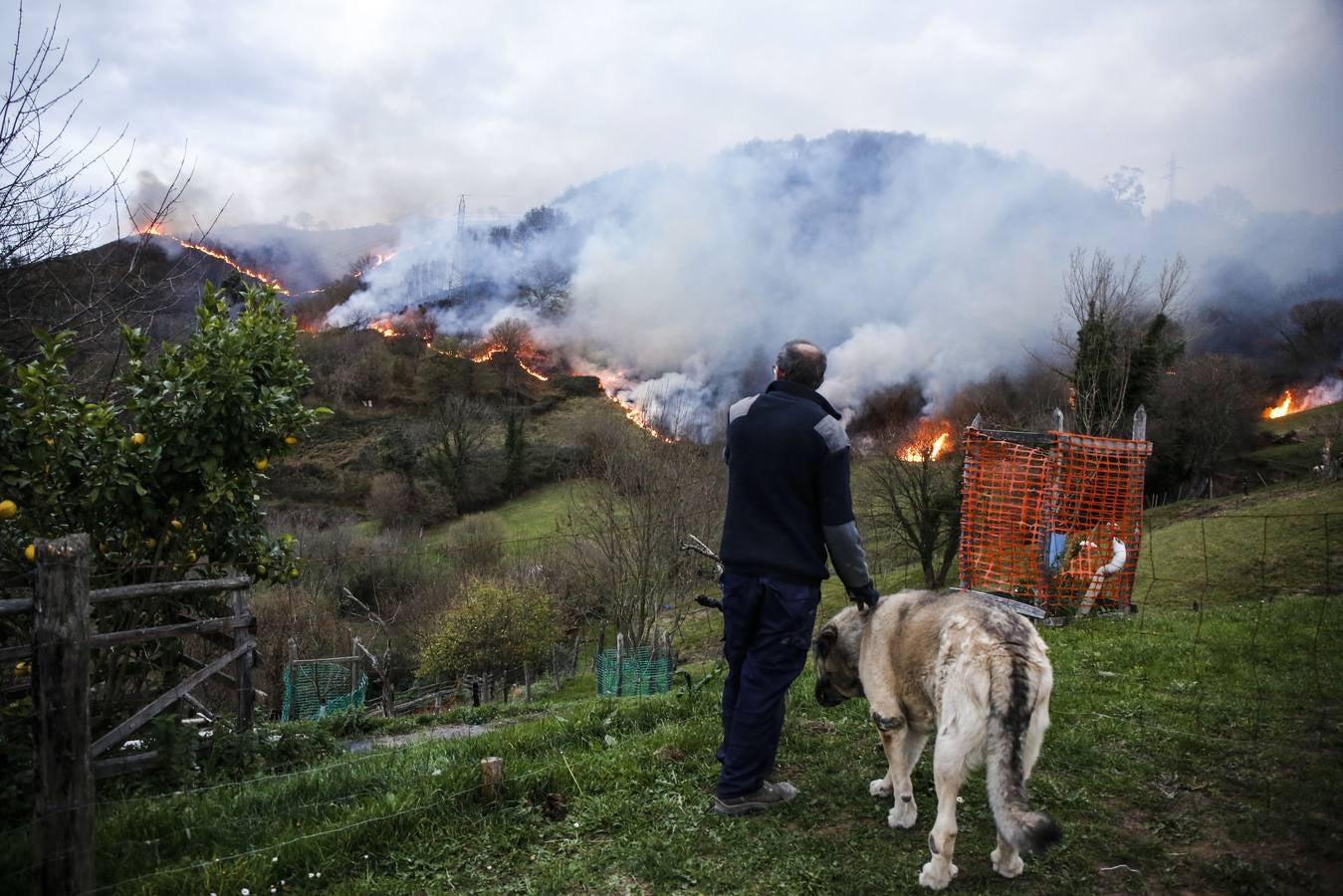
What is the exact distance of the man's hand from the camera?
4.61 metres

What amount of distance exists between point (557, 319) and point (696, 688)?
10227cm

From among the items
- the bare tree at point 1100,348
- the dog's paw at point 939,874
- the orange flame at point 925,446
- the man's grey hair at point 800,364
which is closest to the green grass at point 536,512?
the orange flame at point 925,446

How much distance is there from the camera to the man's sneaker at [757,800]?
4.69m

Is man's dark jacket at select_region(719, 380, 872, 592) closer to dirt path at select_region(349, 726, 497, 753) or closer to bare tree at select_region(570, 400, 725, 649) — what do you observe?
dirt path at select_region(349, 726, 497, 753)

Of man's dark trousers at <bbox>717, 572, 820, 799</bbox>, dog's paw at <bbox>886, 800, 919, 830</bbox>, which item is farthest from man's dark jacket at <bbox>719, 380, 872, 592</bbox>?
dog's paw at <bbox>886, 800, 919, 830</bbox>

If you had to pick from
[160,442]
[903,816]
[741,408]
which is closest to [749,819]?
[903,816]

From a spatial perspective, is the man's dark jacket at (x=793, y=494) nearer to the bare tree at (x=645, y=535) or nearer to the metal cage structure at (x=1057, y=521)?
the metal cage structure at (x=1057, y=521)

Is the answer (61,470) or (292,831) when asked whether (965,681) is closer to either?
(292,831)

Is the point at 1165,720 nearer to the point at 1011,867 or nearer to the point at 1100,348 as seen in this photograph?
the point at 1011,867

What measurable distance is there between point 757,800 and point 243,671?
5.74 meters

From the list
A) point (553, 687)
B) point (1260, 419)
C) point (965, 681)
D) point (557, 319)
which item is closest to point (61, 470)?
point (965, 681)

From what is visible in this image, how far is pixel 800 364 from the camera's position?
15.3ft

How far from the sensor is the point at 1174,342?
127 ft

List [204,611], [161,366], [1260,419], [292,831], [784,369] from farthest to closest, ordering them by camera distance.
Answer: [1260,419]
[204,611]
[161,366]
[784,369]
[292,831]
